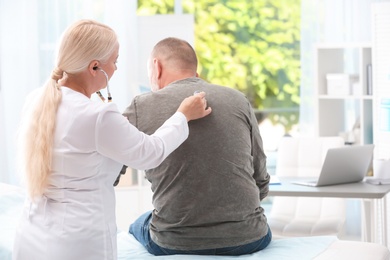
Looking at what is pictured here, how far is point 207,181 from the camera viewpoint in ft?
8.32

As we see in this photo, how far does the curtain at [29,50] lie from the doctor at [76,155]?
3.13 m


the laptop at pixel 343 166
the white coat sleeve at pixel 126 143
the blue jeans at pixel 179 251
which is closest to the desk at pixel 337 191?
A: the laptop at pixel 343 166

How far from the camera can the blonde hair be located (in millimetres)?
2129

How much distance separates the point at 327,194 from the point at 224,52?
378 centimetres

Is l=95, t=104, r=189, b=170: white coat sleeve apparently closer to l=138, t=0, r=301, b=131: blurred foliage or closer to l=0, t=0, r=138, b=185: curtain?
l=0, t=0, r=138, b=185: curtain

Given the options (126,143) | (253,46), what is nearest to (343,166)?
(126,143)

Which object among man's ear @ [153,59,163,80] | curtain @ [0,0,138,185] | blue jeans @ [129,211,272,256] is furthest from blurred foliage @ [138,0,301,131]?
blue jeans @ [129,211,272,256]

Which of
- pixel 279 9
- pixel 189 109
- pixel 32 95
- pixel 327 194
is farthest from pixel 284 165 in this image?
pixel 279 9

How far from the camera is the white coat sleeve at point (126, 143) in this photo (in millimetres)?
2100

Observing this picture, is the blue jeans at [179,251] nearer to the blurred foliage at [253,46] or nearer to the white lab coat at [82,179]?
the white lab coat at [82,179]

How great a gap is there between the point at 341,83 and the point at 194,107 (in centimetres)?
313

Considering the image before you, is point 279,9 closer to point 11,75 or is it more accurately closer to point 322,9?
point 322,9

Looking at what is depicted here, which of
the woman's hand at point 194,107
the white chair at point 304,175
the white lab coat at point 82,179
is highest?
the woman's hand at point 194,107

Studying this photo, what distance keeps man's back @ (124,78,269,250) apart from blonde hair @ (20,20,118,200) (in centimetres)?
46
